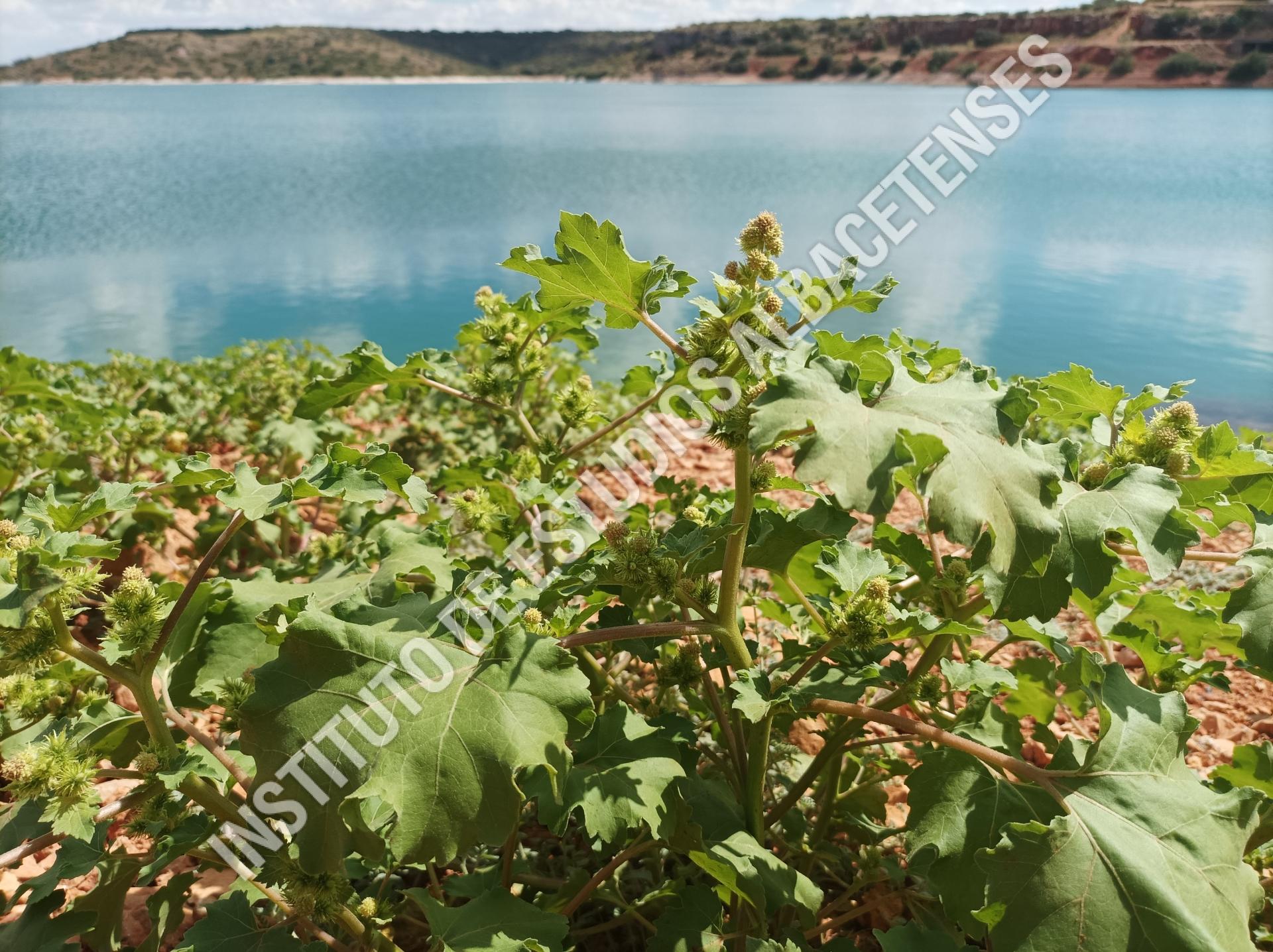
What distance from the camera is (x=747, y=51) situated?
68250 millimetres

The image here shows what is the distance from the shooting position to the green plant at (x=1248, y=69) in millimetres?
38250

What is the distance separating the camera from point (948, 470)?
111 centimetres

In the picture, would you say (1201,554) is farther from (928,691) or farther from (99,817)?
(99,817)

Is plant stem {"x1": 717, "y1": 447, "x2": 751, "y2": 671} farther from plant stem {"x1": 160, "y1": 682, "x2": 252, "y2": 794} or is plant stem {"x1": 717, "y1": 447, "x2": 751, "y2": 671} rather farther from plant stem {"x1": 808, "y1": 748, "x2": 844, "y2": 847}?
plant stem {"x1": 160, "y1": 682, "x2": 252, "y2": 794}

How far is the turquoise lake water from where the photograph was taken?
9.30m

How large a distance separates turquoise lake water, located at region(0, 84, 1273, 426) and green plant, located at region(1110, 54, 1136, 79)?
10.7 m

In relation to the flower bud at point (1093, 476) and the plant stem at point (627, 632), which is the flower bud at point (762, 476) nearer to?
the plant stem at point (627, 632)

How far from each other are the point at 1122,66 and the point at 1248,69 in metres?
5.78

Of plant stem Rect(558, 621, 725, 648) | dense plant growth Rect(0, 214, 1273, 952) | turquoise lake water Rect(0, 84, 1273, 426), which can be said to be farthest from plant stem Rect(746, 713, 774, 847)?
turquoise lake water Rect(0, 84, 1273, 426)

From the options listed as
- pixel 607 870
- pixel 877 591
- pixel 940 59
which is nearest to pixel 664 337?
pixel 877 591

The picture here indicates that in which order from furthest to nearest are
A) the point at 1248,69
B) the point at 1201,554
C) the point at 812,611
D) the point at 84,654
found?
the point at 1248,69, the point at 812,611, the point at 1201,554, the point at 84,654

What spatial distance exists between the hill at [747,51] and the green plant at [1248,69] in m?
0.08

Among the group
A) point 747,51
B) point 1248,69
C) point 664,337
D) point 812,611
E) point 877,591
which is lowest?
point 1248,69

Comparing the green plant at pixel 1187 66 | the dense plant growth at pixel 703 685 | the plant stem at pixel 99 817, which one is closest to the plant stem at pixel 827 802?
the dense plant growth at pixel 703 685
